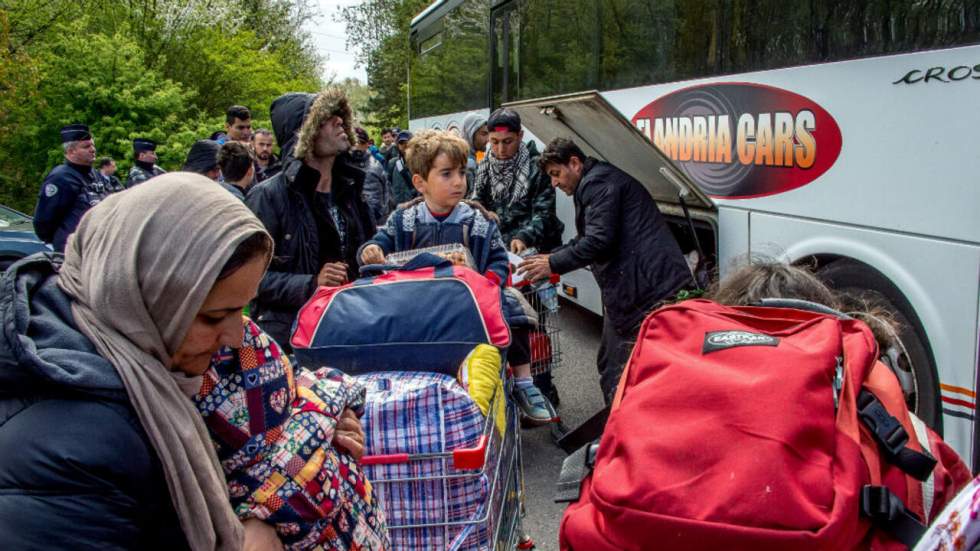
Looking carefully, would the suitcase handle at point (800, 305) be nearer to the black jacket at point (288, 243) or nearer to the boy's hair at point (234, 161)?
the black jacket at point (288, 243)

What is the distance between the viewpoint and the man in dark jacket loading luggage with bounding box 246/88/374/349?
3551 mm

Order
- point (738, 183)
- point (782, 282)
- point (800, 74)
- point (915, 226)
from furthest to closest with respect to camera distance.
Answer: point (738, 183), point (800, 74), point (915, 226), point (782, 282)

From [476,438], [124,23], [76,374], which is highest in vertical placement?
[124,23]

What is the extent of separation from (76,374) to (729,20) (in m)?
4.77

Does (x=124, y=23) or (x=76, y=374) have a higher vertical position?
(x=124, y=23)

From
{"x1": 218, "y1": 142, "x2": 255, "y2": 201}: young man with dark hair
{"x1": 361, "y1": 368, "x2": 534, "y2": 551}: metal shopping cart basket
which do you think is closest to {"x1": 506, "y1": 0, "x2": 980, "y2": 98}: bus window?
{"x1": 361, "y1": 368, "x2": 534, "y2": 551}: metal shopping cart basket

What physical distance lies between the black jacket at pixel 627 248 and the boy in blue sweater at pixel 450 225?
2.56ft

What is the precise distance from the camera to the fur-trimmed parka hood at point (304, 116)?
363cm

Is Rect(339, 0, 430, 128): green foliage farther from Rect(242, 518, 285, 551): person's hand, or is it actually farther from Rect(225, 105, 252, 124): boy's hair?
Rect(242, 518, 285, 551): person's hand

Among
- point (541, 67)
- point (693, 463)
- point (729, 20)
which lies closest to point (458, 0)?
point (541, 67)

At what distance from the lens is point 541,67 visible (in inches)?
321

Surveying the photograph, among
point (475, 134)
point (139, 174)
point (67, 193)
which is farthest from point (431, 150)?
point (139, 174)

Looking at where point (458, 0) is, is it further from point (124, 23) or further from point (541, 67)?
point (124, 23)

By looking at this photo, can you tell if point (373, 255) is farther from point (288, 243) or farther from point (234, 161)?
point (234, 161)
